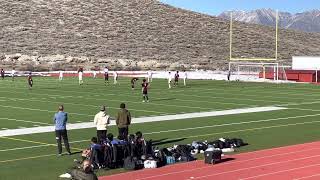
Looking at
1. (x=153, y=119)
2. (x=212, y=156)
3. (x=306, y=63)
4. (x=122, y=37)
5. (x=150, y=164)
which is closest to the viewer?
(x=150, y=164)

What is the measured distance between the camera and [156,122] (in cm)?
2620

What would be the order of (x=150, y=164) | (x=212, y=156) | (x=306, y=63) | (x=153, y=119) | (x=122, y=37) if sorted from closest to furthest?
(x=150, y=164) → (x=212, y=156) → (x=153, y=119) → (x=306, y=63) → (x=122, y=37)

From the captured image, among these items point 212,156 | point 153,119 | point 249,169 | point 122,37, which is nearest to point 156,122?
point 153,119

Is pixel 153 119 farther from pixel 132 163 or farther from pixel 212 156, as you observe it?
pixel 132 163

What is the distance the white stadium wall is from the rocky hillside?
91.2 ft

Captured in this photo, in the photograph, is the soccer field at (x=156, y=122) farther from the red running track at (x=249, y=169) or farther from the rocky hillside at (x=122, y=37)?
the rocky hillside at (x=122, y=37)

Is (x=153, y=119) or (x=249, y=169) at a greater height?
(x=153, y=119)

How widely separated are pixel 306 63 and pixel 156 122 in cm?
4572

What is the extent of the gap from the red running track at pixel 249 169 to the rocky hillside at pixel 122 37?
6875 centimetres

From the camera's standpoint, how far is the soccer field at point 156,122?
706 inches

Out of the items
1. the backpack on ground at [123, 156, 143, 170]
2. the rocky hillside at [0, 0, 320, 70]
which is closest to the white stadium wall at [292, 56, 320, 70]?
the rocky hillside at [0, 0, 320, 70]

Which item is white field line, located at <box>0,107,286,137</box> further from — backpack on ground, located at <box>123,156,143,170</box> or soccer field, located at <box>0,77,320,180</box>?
backpack on ground, located at <box>123,156,143,170</box>

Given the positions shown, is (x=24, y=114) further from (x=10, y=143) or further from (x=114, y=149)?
(x=114, y=149)

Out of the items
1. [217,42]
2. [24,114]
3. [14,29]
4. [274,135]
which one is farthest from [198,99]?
[217,42]
